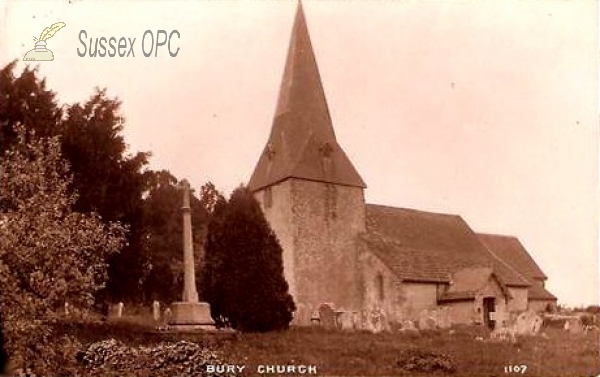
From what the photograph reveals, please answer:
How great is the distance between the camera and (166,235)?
1107 inches

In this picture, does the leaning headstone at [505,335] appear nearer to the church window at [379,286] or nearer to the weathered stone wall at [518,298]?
the church window at [379,286]

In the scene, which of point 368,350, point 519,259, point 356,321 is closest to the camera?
point 368,350

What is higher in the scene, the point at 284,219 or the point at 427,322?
the point at 284,219

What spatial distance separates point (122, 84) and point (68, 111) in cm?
202

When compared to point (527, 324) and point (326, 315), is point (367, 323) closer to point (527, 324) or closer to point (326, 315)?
point (326, 315)

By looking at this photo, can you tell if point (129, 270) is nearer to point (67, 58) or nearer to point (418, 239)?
point (67, 58)

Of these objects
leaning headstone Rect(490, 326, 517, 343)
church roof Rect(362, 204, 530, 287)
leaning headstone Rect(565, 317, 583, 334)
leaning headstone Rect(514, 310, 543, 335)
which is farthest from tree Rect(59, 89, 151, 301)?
leaning headstone Rect(565, 317, 583, 334)

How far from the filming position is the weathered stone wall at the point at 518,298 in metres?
27.9

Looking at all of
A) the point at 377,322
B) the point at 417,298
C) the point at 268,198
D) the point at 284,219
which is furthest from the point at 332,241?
the point at 377,322

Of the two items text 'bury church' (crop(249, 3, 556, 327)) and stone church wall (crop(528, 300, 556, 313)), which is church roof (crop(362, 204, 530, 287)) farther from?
stone church wall (crop(528, 300, 556, 313))

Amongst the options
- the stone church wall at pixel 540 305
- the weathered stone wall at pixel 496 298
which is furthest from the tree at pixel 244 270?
the stone church wall at pixel 540 305

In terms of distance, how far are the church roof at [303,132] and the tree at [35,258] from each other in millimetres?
12999

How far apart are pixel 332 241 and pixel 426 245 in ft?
16.2

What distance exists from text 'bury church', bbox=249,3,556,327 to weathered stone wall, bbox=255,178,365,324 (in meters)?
0.04
